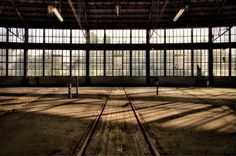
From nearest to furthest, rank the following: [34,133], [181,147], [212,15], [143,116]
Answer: [181,147] → [34,133] → [143,116] → [212,15]

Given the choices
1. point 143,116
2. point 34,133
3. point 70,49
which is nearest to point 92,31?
point 70,49

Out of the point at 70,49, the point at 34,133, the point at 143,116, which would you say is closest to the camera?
the point at 34,133

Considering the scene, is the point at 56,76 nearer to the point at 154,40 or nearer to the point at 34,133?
the point at 154,40

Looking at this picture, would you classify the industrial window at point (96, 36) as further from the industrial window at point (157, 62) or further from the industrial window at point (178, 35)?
the industrial window at point (178, 35)

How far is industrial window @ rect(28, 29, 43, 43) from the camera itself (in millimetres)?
24969

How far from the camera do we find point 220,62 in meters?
24.2

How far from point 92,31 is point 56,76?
22.2ft

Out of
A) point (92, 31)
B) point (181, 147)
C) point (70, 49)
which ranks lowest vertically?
point (181, 147)

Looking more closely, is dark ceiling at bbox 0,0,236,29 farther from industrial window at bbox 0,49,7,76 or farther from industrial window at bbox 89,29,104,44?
industrial window at bbox 0,49,7,76

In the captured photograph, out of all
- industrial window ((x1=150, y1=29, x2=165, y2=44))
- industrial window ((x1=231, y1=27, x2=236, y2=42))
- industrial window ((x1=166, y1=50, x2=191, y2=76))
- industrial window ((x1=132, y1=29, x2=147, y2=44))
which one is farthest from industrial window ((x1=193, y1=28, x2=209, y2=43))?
industrial window ((x1=132, y1=29, x2=147, y2=44))

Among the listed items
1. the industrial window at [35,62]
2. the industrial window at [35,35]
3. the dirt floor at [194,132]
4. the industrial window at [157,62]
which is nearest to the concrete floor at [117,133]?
the dirt floor at [194,132]

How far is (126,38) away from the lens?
25625 millimetres

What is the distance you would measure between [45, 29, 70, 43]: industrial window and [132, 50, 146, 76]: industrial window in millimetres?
8134

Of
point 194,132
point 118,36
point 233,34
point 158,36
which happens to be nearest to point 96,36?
point 118,36
